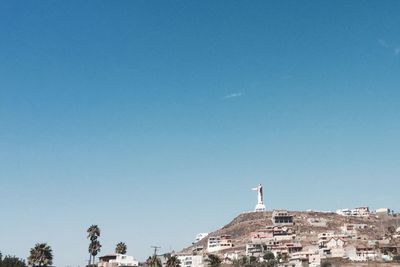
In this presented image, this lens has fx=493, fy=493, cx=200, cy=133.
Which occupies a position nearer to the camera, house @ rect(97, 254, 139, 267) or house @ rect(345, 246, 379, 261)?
house @ rect(97, 254, 139, 267)

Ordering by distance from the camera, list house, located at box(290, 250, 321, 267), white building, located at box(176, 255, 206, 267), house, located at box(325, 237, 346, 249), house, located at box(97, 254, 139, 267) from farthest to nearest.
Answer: white building, located at box(176, 255, 206, 267)
house, located at box(325, 237, 346, 249)
house, located at box(290, 250, 321, 267)
house, located at box(97, 254, 139, 267)

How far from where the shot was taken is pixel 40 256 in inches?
4013

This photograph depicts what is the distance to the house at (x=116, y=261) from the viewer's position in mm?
132462

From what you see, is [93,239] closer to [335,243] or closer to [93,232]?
[93,232]

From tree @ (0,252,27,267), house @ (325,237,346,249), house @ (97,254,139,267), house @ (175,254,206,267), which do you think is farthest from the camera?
house @ (175,254,206,267)

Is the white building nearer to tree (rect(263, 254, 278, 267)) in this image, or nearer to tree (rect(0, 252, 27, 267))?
tree (rect(263, 254, 278, 267))

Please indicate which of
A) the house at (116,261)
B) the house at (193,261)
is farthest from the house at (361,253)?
the house at (116,261)

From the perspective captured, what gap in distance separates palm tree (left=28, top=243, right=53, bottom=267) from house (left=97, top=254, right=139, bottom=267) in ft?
100

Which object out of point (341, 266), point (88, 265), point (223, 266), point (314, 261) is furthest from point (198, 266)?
point (88, 265)

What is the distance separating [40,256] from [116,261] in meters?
35.5

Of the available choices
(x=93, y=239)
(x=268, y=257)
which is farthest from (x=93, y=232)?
(x=268, y=257)

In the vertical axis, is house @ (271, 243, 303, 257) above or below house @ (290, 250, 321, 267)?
above

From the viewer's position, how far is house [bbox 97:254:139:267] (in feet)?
435

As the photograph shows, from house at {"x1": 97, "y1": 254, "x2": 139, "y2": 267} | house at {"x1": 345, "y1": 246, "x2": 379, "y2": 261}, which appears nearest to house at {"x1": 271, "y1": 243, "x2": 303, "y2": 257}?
house at {"x1": 345, "y1": 246, "x2": 379, "y2": 261}
